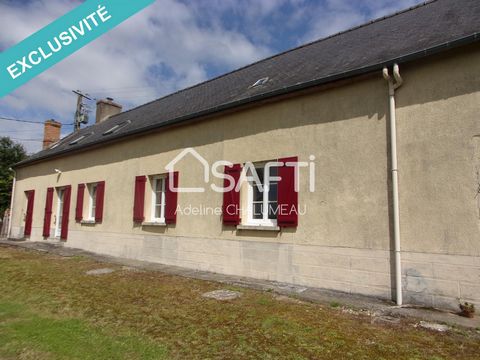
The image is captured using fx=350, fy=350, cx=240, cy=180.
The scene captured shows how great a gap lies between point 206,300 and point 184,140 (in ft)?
15.8

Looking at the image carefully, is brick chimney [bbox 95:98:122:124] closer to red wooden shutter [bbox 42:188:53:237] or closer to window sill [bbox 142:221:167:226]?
red wooden shutter [bbox 42:188:53:237]

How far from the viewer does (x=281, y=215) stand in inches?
273

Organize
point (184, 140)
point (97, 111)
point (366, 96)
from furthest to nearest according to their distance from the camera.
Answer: point (97, 111) → point (184, 140) → point (366, 96)

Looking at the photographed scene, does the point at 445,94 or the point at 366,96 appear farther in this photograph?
the point at 366,96

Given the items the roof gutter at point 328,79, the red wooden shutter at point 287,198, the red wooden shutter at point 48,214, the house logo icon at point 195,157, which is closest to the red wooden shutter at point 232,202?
the house logo icon at point 195,157

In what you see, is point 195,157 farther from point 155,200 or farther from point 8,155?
point 8,155

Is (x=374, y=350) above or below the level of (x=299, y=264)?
below

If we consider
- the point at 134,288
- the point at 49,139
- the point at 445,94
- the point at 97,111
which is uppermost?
the point at 97,111

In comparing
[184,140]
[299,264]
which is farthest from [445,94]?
[184,140]

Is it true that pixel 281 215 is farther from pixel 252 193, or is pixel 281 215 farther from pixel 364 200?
pixel 364 200

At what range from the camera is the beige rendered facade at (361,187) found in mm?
5113

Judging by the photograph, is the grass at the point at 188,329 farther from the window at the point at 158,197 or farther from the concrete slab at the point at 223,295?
the window at the point at 158,197

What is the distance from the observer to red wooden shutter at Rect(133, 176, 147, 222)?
1007 centimetres

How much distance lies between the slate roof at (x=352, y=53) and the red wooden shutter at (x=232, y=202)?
1.50 meters
